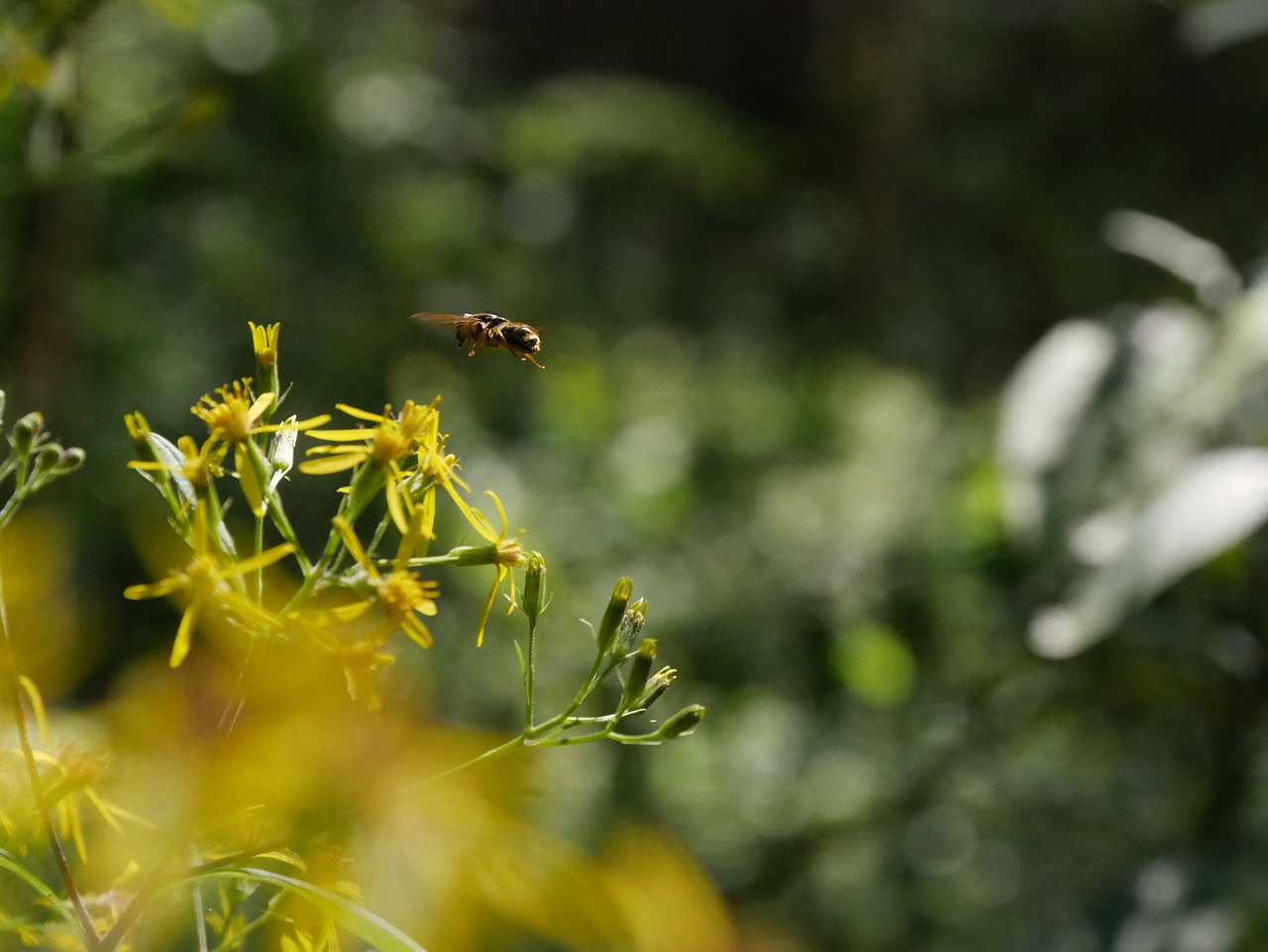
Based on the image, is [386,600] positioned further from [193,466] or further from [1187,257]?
[1187,257]

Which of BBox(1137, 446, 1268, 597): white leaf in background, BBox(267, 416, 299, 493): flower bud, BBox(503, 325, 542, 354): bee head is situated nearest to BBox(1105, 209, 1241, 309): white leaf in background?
BBox(1137, 446, 1268, 597): white leaf in background

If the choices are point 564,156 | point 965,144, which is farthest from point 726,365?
point 965,144

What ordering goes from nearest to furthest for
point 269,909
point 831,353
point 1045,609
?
point 269,909 → point 1045,609 → point 831,353

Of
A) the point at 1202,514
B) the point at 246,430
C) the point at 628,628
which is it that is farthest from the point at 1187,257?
the point at 246,430

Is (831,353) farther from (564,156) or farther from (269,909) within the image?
(269,909)

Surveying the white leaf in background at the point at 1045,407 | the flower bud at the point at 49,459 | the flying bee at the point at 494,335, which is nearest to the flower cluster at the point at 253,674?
the flower bud at the point at 49,459

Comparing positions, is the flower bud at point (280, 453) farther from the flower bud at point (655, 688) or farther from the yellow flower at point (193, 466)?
the flower bud at point (655, 688)
